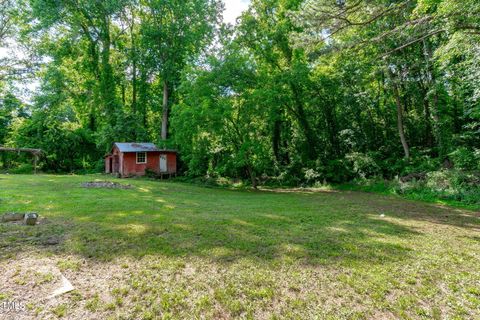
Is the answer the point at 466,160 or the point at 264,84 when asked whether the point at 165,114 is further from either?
the point at 466,160

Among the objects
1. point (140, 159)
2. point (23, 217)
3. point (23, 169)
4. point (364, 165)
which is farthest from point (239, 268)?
point (23, 169)

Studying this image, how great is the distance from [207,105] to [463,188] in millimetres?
10545

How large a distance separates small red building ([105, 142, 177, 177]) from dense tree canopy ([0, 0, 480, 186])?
143cm

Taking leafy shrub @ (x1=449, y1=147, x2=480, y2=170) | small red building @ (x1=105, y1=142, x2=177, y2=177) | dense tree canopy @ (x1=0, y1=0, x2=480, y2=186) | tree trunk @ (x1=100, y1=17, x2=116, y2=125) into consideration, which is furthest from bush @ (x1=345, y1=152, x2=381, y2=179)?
tree trunk @ (x1=100, y1=17, x2=116, y2=125)

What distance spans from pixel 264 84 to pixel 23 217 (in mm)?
11323

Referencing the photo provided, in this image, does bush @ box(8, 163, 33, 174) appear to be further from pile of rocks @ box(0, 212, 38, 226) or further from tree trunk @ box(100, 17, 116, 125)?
pile of rocks @ box(0, 212, 38, 226)

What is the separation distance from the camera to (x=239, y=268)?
124 inches

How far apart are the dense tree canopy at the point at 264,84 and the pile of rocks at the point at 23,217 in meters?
8.28

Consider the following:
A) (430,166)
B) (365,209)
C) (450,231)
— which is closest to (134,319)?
(450,231)

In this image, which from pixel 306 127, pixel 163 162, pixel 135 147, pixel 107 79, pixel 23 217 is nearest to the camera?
pixel 23 217

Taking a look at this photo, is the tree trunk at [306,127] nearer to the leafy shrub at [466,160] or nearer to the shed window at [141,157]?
the leafy shrub at [466,160]

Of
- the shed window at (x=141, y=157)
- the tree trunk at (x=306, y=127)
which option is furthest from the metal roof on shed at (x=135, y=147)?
the tree trunk at (x=306, y=127)

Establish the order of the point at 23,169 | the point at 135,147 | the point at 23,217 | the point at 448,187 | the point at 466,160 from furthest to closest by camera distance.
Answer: the point at 23,169
the point at 135,147
the point at 466,160
the point at 448,187
the point at 23,217

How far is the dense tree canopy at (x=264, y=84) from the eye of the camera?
8773 mm
